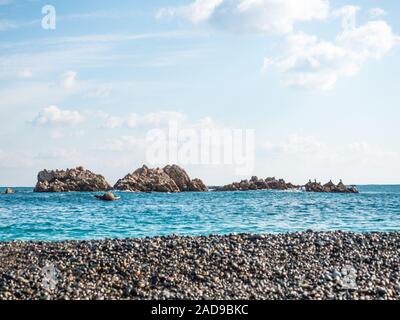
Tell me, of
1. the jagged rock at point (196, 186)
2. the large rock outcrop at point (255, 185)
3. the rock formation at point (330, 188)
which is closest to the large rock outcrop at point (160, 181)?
the jagged rock at point (196, 186)

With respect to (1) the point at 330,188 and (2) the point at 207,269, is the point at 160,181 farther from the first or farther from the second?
(2) the point at 207,269

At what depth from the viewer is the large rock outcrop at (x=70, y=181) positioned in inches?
5039

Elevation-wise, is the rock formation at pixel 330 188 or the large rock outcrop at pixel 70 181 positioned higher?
the large rock outcrop at pixel 70 181

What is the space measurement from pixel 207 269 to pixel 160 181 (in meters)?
112

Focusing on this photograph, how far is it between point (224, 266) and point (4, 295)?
22.4ft

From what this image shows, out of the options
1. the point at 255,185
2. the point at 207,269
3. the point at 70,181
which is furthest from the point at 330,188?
the point at 207,269

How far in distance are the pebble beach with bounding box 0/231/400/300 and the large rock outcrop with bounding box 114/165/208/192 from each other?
10468 centimetres

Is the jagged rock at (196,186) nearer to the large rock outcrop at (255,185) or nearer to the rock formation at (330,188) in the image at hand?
the large rock outcrop at (255,185)

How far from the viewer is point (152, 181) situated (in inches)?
4995

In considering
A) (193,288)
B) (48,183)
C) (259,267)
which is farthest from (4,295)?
(48,183)

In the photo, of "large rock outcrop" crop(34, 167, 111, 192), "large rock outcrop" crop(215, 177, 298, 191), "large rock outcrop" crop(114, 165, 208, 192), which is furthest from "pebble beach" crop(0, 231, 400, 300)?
"large rock outcrop" crop(215, 177, 298, 191)

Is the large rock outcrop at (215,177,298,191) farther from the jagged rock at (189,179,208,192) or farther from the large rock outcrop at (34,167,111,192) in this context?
the large rock outcrop at (34,167,111,192)

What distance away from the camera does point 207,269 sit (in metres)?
16.6

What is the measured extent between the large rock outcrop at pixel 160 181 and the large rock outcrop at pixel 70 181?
5.77 metres
